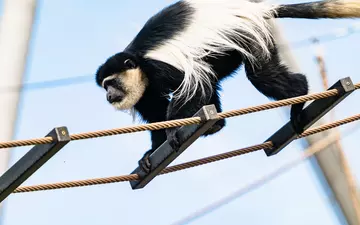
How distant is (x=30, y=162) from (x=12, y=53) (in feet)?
4.52

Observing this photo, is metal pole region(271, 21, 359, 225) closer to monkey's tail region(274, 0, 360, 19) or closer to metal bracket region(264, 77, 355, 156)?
monkey's tail region(274, 0, 360, 19)

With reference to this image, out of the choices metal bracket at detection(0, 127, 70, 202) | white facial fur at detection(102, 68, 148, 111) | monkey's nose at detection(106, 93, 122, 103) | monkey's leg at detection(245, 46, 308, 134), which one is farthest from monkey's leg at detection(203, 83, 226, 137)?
metal bracket at detection(0, 127, 70, 202)

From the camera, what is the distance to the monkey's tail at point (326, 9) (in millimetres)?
3682

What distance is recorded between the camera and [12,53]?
405 cm

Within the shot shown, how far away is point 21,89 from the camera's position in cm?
396

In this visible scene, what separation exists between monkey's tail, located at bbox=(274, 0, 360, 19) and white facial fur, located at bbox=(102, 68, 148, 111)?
0.77 meters

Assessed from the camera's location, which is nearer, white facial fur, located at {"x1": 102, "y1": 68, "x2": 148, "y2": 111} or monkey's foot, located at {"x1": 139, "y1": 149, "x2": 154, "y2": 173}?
monkey's foot, located at {"x1": 139, "y1": 149, "x2": 154, "y2": 173}

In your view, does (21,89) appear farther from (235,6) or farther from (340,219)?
(340,219)

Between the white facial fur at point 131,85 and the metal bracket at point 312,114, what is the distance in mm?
695

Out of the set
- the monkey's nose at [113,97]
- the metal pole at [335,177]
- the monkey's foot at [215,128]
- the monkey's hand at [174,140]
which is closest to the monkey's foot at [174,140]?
the monkey's hand at [174,140]

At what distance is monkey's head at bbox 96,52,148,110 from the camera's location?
12.5 ft

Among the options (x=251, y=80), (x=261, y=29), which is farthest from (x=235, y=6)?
(x=251, y=80)

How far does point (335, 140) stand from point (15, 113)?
5.57 feet

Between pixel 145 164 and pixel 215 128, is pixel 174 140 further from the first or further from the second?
pixel 215 128
